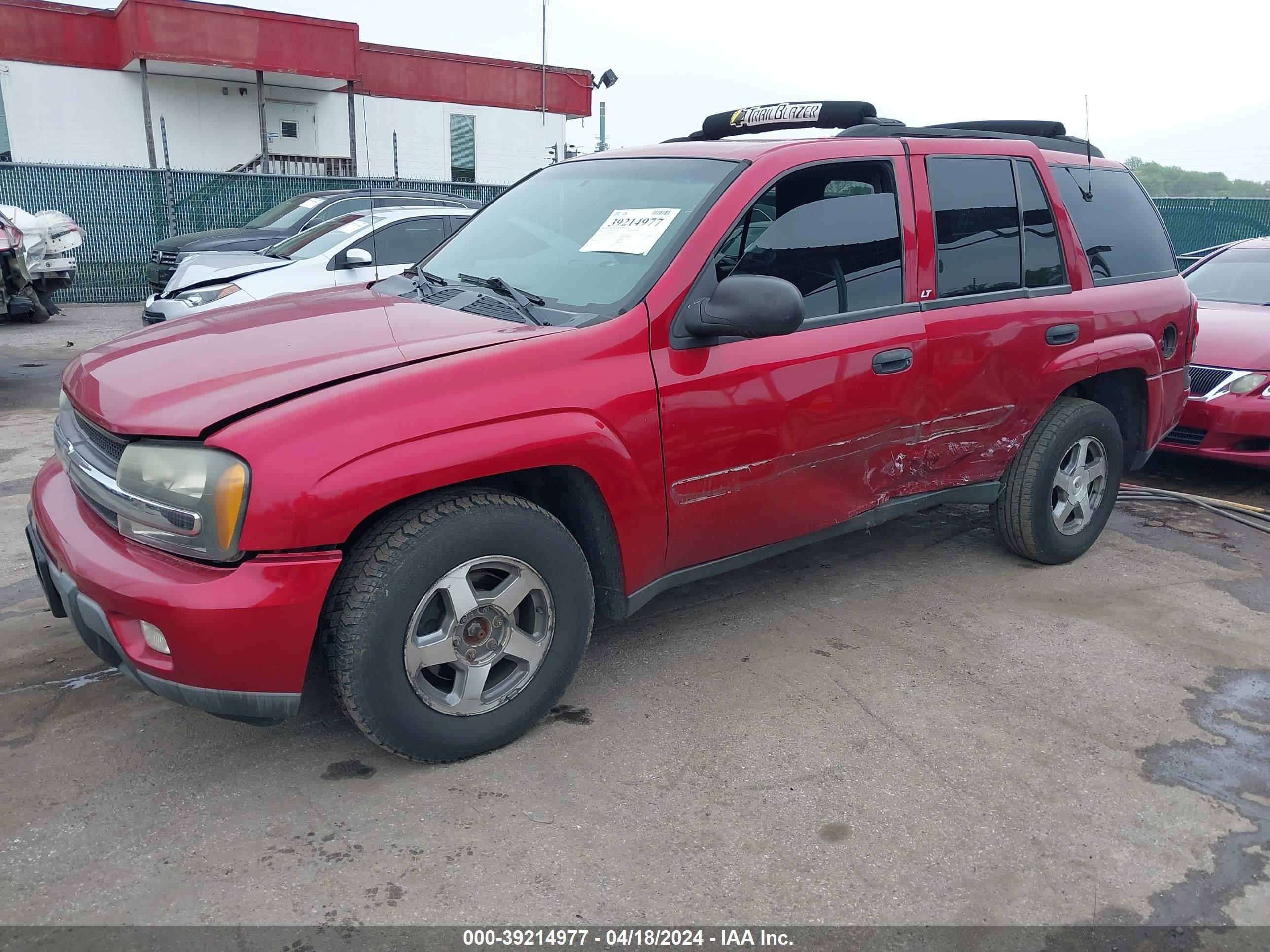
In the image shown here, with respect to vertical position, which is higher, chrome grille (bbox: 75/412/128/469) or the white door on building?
the white door on building

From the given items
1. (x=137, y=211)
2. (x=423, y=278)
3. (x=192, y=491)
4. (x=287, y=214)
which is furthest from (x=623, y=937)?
(x=137, y=211)

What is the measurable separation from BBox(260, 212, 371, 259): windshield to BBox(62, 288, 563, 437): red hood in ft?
19.9

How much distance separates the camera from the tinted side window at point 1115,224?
171 inches

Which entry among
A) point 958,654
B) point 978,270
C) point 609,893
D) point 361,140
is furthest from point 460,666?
point 361,140

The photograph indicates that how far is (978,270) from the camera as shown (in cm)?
391

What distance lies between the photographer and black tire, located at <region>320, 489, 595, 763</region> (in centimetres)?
252

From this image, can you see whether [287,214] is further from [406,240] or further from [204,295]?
[204,295]

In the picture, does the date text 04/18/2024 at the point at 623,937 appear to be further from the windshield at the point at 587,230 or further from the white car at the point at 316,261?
the white car at the point at 316,261

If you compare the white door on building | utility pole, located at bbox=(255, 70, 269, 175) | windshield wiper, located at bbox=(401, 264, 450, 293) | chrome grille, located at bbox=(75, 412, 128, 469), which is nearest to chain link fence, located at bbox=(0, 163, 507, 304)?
utility pole, located at bbox=(255, 70, 269, 175)

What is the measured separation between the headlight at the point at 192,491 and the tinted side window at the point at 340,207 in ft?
35.1

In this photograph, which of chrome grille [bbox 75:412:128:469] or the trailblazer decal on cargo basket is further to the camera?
the trailblazer decal on cargo basket

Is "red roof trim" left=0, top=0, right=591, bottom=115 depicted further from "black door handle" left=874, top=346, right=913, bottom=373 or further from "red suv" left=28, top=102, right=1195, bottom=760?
"black door handle" left=874, top=346, right=913, bottom=373

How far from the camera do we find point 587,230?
3.46m

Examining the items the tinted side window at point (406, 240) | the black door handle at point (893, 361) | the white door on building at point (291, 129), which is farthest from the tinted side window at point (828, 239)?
the white door on building at point (291, 129)
